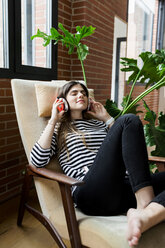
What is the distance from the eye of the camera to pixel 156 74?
189cm

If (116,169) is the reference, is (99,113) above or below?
above

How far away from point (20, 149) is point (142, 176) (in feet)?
4.50

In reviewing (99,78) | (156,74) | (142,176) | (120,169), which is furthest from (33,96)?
(99,78)

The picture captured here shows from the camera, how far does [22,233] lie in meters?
1.58

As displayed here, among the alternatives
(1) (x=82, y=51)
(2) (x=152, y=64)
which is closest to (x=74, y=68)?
(1) (x=82, y=51)

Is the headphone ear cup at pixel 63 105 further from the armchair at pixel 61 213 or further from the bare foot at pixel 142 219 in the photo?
the bare foot at pixel 142 219

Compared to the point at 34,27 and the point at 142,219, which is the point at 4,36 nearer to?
the point at 34,27

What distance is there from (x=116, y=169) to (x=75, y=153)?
0.33m

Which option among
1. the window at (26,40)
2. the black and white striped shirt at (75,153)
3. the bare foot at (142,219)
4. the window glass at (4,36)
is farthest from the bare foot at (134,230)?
the window glass at (4,36)

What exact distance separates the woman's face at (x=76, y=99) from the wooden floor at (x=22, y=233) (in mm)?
861

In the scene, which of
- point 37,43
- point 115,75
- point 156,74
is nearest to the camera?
point 156,74

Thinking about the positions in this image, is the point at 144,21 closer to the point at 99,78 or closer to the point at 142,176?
the point at 99,78

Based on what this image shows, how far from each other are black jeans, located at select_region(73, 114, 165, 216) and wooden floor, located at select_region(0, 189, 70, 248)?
0.51m

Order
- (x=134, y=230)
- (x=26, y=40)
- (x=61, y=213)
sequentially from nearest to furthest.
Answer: (x=134, y=230) < (x=61, y=213) < (x=26, y=40)
